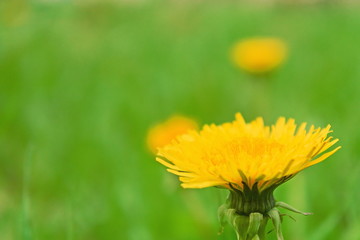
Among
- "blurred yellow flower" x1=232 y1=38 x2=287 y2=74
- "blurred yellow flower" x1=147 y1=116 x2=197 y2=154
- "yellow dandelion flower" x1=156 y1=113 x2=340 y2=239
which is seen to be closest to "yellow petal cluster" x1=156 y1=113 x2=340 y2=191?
"yellow dandelion flower" x1=156 y1=113 x2=340 y2=239

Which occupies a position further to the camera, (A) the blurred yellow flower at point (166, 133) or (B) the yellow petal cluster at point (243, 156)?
(A) the blurred yellow flower at point (166, 133)

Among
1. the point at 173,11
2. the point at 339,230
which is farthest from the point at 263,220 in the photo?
the point at 173,11

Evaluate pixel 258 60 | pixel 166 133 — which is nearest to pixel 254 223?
pixel 166 133

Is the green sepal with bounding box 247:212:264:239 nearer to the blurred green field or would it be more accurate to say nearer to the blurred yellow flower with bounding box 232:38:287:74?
the blurred green field

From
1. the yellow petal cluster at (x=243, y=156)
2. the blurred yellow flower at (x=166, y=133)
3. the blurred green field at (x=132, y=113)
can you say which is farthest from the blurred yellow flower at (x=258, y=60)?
the yellow petal cluster at (x=243, y=156)

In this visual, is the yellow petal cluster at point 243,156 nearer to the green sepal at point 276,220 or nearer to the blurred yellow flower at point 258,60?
the green sepal at point 276,220

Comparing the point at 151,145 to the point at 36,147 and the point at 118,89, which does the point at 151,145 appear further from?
the point at 118,89
